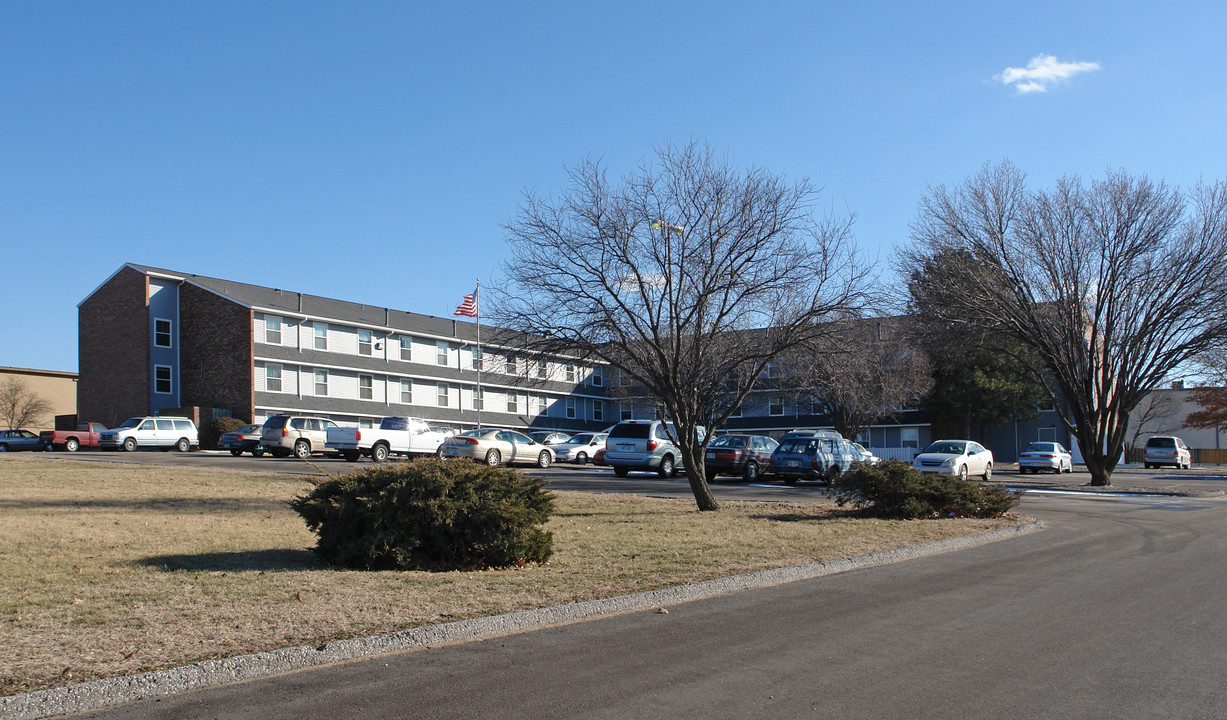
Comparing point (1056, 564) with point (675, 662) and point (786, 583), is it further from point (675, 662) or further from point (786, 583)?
point (675, 662)

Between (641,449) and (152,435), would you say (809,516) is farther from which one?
(152,435)

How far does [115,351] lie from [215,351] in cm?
684

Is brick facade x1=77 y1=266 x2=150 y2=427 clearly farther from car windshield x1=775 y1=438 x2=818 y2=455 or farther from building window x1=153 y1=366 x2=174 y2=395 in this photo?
car windshield x1=775 y1=438 x2=818 y2=455

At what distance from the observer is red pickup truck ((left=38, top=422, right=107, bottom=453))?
42.5m

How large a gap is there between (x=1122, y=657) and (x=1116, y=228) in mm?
25910

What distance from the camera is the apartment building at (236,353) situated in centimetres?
4956

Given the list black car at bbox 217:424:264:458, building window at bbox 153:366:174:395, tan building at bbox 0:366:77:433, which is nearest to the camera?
black car at bbox 217:424:264:458

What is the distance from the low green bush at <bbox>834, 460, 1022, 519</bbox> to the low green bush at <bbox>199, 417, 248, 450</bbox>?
36.4 m

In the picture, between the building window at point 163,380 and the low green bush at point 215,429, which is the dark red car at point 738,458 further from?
the building window at point 163,380

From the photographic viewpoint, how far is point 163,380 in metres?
51.5

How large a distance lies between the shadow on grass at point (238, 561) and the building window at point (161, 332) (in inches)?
1798

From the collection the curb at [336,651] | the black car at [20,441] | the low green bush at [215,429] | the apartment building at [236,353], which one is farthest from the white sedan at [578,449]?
the curb at [336,651]

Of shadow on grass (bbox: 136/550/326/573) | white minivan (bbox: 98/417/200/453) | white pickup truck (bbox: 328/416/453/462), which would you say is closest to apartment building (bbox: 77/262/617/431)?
white minivan (bbox: 98/417/200/453)

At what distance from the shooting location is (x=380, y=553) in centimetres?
988
